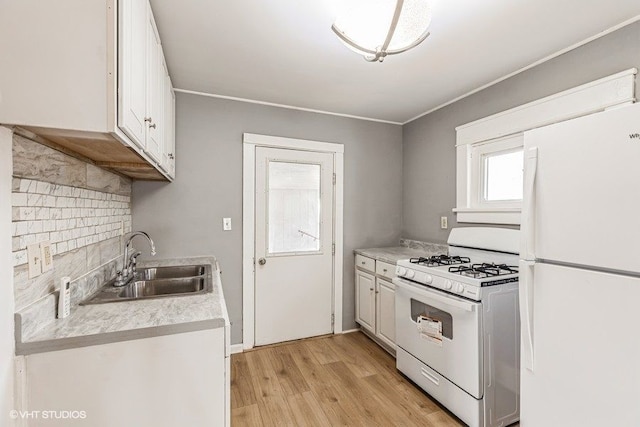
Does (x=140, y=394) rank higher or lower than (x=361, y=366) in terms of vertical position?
higher

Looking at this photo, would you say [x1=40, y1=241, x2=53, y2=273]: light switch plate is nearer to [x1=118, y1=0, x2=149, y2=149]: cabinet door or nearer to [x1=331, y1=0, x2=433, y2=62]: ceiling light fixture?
[x1=118, y1=0, x2=149, y2=149]: cabinet door

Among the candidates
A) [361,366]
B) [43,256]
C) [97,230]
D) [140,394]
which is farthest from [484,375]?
[97,230]

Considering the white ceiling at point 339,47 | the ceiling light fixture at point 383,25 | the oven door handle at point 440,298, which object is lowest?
the oven door handle at point 440,298

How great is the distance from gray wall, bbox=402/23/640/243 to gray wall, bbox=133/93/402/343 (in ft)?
1.99

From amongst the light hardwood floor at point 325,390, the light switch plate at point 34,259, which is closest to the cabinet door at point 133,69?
the light switch plate at point 34,259

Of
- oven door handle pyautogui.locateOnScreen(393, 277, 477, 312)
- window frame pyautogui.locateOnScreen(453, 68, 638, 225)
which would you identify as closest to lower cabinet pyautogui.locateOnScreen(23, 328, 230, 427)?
oven door handle pyautogui.locateOnScreen(393, 277, 477, 312)

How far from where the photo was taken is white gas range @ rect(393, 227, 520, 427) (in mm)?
1661

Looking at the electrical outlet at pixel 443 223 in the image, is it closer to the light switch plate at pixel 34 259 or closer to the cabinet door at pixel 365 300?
the cabinet door at pixel 365 300

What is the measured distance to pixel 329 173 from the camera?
298 centimetres

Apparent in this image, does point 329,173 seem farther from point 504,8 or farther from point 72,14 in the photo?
point 72,14

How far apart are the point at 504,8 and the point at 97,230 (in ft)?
8.06

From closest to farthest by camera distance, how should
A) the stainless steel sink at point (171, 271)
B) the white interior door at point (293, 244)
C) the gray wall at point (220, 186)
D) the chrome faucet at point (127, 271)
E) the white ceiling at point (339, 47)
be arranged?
1. the white ceiling at point (339, 47)
2. the chrome faucet at point (127, 271)
3. the stainless steel sink at point (171, 271)
4. the gray wall at point (220, 186)
5. the white interior door at point (293, 244)

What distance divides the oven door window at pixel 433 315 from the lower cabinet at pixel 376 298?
40 centimetres

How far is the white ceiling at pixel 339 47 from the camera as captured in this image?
1494mm
